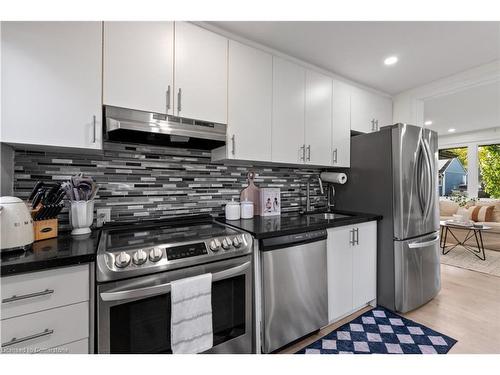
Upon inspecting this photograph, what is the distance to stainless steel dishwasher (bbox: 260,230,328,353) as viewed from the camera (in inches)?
56.0

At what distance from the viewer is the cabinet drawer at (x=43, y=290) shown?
84 cm

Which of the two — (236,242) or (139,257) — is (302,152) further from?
(139,257)

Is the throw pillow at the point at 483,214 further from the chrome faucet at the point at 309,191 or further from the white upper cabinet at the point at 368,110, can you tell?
the chrome faucet at the point at 309,191

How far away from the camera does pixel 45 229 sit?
119 cm

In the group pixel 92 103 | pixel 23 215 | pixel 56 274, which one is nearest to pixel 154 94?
pixel 92 103

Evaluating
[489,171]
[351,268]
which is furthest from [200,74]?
[489,171]

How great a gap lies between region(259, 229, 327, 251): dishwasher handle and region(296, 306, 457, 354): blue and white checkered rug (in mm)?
745

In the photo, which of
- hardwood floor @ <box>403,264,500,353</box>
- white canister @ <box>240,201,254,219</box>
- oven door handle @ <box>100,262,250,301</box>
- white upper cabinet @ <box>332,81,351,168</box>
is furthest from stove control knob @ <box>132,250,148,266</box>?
hardwood floor @ <box>403,264,500,353</box>

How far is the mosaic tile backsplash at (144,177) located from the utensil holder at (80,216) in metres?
0.18

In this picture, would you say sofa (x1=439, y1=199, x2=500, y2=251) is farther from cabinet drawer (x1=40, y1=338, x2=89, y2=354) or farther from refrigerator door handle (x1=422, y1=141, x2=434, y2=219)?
cabinet drawer (x1=40, y1=338, x2=89, y2=354)

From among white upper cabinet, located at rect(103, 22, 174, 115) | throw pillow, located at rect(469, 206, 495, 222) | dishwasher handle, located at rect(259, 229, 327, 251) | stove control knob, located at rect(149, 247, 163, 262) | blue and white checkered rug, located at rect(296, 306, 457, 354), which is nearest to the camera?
stove control knob, located at rect(149, 247, 163, 262)
